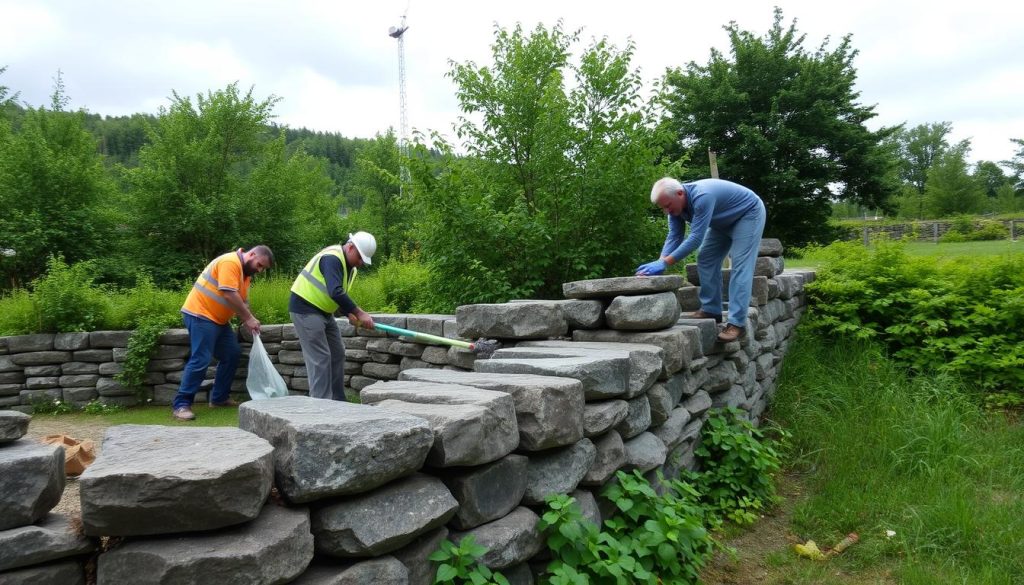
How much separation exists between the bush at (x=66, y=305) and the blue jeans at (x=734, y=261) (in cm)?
704

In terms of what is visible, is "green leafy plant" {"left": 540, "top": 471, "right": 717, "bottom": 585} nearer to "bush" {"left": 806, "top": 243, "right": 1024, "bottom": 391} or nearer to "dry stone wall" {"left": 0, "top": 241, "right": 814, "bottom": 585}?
"dry stone wall" {"left": 0, "top": 241, "right": 814, "bottom": 585}

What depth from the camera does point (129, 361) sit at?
6797 mm

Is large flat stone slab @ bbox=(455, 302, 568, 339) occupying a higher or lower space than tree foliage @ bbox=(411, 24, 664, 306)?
lower

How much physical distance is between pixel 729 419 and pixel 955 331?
370 centimetres

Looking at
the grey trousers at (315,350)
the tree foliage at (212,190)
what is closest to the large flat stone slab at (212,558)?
the grey trousers at (315,350)

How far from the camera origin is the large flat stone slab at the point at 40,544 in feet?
4.63

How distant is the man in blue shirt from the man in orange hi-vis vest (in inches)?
159

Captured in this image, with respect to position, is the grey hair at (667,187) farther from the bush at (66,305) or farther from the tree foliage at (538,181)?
the bush at (66,305)

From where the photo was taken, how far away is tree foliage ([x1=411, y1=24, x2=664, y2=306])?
18.0ft

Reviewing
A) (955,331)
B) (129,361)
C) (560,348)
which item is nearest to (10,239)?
(129,361)

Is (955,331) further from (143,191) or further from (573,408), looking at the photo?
(143,191)

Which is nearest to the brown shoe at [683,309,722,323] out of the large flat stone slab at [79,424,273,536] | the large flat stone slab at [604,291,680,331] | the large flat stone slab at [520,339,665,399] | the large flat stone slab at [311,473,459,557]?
the large flat stone slab at [604,291,680,331]

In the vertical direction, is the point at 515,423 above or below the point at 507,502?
above

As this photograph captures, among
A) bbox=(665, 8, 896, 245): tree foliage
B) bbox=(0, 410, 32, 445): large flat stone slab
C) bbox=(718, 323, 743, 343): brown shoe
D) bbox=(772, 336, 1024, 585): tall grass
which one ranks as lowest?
bbox=(772, 336, 1024, 585): tall grass
